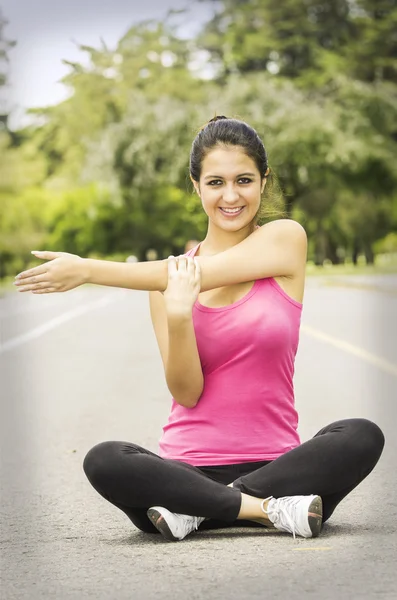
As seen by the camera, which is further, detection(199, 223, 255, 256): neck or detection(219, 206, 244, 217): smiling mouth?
detection(199, 223, 255, 256): neck

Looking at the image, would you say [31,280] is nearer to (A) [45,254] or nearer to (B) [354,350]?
(A) [45,254]

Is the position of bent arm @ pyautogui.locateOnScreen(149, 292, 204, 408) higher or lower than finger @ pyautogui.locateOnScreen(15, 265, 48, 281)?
lower

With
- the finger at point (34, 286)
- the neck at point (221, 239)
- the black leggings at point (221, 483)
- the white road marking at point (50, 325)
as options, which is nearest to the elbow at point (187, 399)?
the black leggings at point (221, 483)

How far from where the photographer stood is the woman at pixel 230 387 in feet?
14.4

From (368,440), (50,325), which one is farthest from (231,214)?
(50,325)

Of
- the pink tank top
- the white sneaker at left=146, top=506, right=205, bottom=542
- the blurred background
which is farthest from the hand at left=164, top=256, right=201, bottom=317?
the blurred background

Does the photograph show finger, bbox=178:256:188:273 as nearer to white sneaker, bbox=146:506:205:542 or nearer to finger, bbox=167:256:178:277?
finger, bbox=167:256:178:277

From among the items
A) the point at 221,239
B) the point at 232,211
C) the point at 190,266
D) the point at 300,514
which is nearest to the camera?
the point at 300,514

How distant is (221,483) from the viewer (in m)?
4.55

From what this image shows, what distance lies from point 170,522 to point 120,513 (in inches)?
28.4

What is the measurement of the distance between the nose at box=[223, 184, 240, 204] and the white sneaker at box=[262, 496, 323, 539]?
1.08 meters

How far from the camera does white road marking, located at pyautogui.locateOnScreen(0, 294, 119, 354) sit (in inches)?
597

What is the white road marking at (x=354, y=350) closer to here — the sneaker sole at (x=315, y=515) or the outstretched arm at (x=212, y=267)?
the outstretched arm at (x=212, y=267)

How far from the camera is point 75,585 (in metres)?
3.76
